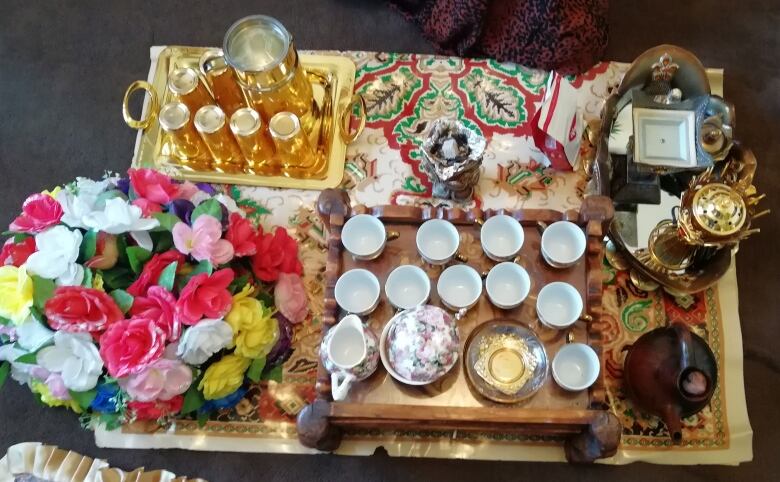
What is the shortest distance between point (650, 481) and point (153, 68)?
1.39 meters

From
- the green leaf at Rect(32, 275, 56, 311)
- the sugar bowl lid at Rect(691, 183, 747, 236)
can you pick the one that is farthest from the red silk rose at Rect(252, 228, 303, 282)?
the sugar bowl lid at Rect(691, 183, 747, 236)

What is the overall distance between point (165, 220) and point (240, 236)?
13cm

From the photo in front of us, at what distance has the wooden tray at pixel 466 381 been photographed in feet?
3.14

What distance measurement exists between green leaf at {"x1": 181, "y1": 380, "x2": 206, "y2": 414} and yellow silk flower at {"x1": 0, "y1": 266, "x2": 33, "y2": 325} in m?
0.29

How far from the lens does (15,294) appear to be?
3.28 ft

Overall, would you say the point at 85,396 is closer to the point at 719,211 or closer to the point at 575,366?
the point at 575,366

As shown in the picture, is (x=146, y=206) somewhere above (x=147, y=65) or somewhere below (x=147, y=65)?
below

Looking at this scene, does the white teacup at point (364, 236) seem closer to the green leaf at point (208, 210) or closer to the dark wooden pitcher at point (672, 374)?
the green leaf at point (208, 210)

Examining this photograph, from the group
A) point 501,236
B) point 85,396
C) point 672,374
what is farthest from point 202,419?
point 672,374

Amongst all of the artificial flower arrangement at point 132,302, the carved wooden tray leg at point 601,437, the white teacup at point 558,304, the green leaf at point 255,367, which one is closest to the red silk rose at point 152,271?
the artificial flower arrangement at point 132,302

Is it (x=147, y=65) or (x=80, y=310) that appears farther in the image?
(x=147, y=65)

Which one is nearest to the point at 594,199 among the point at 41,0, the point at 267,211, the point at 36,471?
the point at 267,211

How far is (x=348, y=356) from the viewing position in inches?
38.8

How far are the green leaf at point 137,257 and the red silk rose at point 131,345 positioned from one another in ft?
0.33
